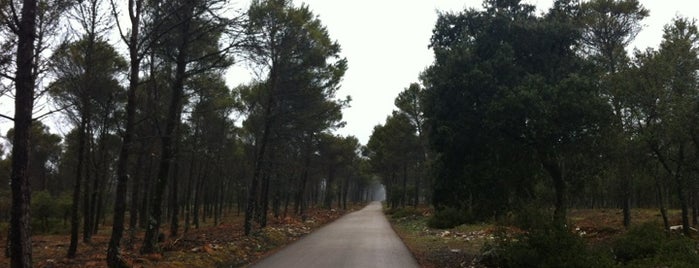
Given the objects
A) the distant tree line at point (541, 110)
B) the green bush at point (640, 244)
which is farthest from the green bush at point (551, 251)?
the distant tree line at point (541, 110)

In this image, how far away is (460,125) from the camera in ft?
52.4

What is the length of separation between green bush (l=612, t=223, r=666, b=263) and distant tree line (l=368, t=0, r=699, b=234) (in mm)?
2808

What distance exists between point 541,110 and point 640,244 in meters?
4.51

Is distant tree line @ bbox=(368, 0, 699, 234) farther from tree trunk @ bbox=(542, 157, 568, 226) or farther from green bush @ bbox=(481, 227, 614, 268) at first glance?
green bush @ bbox=(481, 227, 614, 268)

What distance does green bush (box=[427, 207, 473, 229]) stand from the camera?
3038 cm

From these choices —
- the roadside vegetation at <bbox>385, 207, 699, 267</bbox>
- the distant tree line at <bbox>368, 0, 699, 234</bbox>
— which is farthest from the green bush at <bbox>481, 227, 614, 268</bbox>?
the distant tree line at <bbox>368, 0, 699, 234</bbox>

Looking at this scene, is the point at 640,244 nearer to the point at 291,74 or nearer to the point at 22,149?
the point at 22,149

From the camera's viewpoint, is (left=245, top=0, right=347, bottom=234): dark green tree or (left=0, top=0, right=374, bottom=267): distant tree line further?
(left=245, top=0, right=347, bottom=234): dark green tree

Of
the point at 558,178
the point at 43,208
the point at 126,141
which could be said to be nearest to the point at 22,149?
the point at 126,141

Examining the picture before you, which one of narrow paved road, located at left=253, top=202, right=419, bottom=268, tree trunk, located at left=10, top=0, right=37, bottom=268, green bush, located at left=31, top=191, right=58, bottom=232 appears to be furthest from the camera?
green bush, located at left=31, top=191, right=58, bottom=232

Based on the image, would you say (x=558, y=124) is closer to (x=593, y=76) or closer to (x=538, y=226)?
(x=593, y=76)

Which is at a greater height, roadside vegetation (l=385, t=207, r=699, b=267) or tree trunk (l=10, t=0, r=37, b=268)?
tree trunk (l=10, t=0, r=37, b=268)

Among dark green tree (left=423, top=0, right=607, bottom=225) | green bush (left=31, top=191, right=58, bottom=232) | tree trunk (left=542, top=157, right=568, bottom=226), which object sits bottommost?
green bush (left=31, top=191, right=58, bottom=232)

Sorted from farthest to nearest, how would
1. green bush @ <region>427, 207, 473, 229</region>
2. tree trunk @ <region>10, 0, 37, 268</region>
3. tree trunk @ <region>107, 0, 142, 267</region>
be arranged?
green bush @ <region>427, 207, 473, 229</region>, tree trunk @ <region>107, 0, 142, 267</region>, tree trunk @ <region>10, 0, 37, 268</region>
